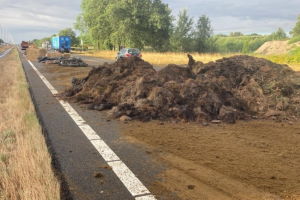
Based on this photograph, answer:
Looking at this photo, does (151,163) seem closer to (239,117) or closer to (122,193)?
(122,193)

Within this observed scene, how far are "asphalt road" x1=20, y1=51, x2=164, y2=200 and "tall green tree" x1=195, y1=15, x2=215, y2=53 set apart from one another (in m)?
55.7

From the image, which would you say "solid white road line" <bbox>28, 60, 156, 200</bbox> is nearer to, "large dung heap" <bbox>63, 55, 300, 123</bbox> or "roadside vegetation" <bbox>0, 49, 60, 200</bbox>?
"roadside vegetation" <bbox>0, 49, 60, 200</bbox>

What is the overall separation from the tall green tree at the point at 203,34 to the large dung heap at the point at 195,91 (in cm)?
5077

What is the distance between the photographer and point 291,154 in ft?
12.8

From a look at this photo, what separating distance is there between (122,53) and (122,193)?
959 inches

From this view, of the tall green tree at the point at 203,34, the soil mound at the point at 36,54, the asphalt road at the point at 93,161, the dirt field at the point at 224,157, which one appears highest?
the tall green tree at the point at 203,34

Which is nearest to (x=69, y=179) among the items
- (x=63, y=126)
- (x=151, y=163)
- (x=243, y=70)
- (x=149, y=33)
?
(x=151, y=163)

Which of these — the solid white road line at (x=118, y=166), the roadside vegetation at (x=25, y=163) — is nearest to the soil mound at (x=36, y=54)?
the roadside vegetation at (x=25, y=163)

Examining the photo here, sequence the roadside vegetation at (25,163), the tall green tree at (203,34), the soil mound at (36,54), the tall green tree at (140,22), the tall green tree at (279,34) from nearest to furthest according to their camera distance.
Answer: the roadside vegetation at (25,163) < the soil mound at (36,54) < the tall green tree at (140,22) < the tall green tree at (203,34) < the tall green tree at (279,34)

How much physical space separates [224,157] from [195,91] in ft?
10.1

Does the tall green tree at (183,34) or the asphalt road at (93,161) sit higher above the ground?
the tall green tree at (183,34)

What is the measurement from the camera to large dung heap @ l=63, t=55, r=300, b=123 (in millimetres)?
6141

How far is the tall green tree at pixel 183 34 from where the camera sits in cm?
5819

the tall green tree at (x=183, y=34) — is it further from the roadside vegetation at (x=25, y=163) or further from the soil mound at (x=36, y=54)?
the roadside vegetation at (x=25, y=163)
